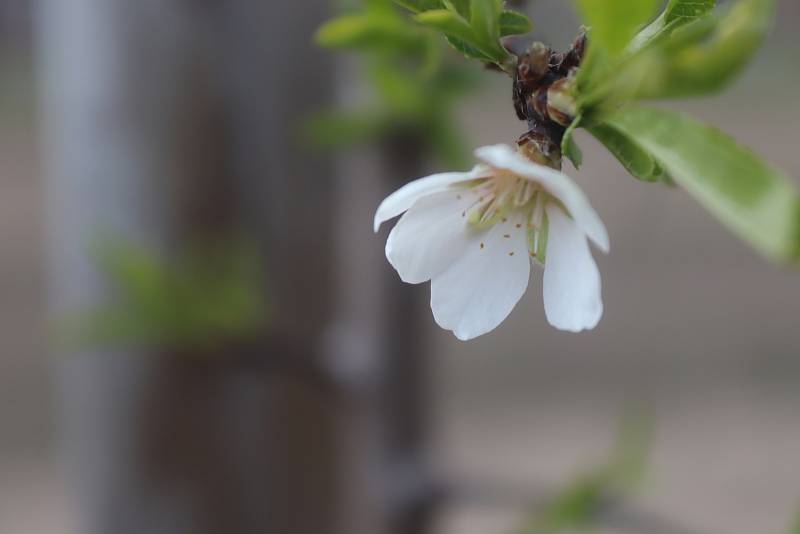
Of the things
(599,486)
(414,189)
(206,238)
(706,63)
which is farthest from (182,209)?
(706,63)

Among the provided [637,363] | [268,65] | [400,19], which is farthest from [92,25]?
[637,363]

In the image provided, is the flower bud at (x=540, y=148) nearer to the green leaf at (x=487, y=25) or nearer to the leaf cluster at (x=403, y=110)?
the green leaf at (x=487, y=25)

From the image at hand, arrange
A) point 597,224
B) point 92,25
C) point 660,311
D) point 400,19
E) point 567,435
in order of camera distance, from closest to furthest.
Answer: point 597,224
point 400,19
point 92,25
point 567,435
point 660,311

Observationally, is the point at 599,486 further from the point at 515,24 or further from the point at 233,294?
the point at 515,24

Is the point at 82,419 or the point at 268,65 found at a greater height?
the point at 268,65

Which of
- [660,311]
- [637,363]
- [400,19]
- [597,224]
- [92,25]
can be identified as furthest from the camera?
[660,311]

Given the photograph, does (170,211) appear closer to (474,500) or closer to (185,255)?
(185,255)

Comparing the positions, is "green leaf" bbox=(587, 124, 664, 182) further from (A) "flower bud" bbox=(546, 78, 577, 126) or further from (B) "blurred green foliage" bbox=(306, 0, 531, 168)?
(B) "blurred green foliage" bbox=(306, 0, 531, 168)
